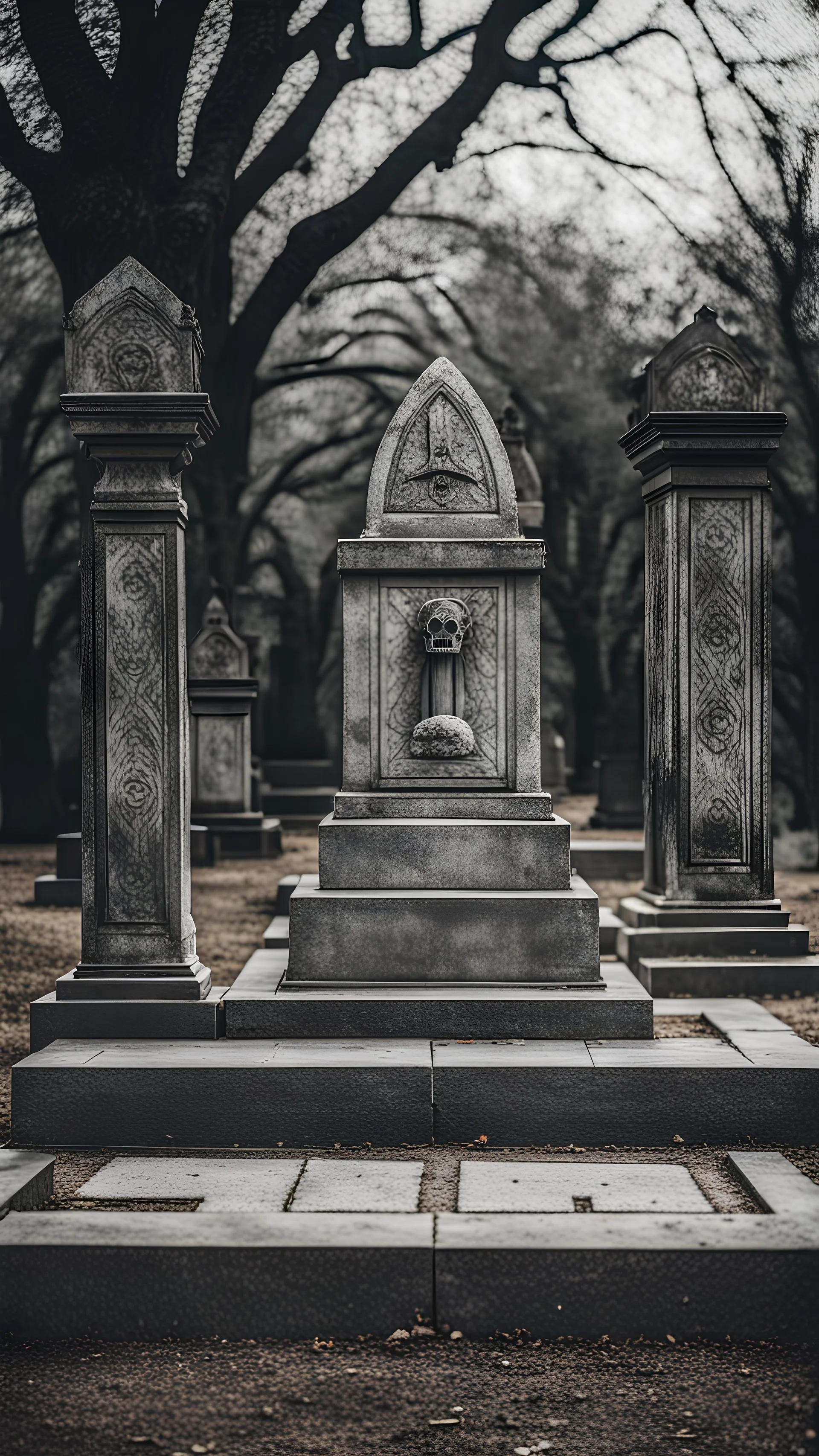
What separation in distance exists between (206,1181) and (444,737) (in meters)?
2.68

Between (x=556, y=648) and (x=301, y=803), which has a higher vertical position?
(x=556, y=648)

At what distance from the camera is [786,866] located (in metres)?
16.9

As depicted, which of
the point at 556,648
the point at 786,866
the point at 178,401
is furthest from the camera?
the point at 556,648

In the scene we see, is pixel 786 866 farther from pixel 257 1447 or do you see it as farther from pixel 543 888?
pixel 257 1447

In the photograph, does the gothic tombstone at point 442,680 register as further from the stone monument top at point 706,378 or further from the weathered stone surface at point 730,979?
the stone monument top at point 706,378

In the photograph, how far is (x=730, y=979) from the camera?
808 centimetres

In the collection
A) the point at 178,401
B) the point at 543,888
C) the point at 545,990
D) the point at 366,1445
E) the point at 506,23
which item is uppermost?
the point at 506,23

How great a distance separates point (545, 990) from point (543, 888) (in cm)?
58

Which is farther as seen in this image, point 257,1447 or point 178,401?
point 178,401

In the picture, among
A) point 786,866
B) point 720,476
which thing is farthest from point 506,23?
point 786,866

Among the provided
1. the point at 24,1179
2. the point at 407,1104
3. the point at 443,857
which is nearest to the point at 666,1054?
the point at 407,1104

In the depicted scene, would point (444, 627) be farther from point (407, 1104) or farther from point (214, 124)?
point (214, 124)

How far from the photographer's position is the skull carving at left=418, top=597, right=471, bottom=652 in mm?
7062

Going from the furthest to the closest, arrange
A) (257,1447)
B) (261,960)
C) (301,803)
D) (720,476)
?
1. (301,803)
2. (720,476)
3. (261,960)
4. (257,1447)
